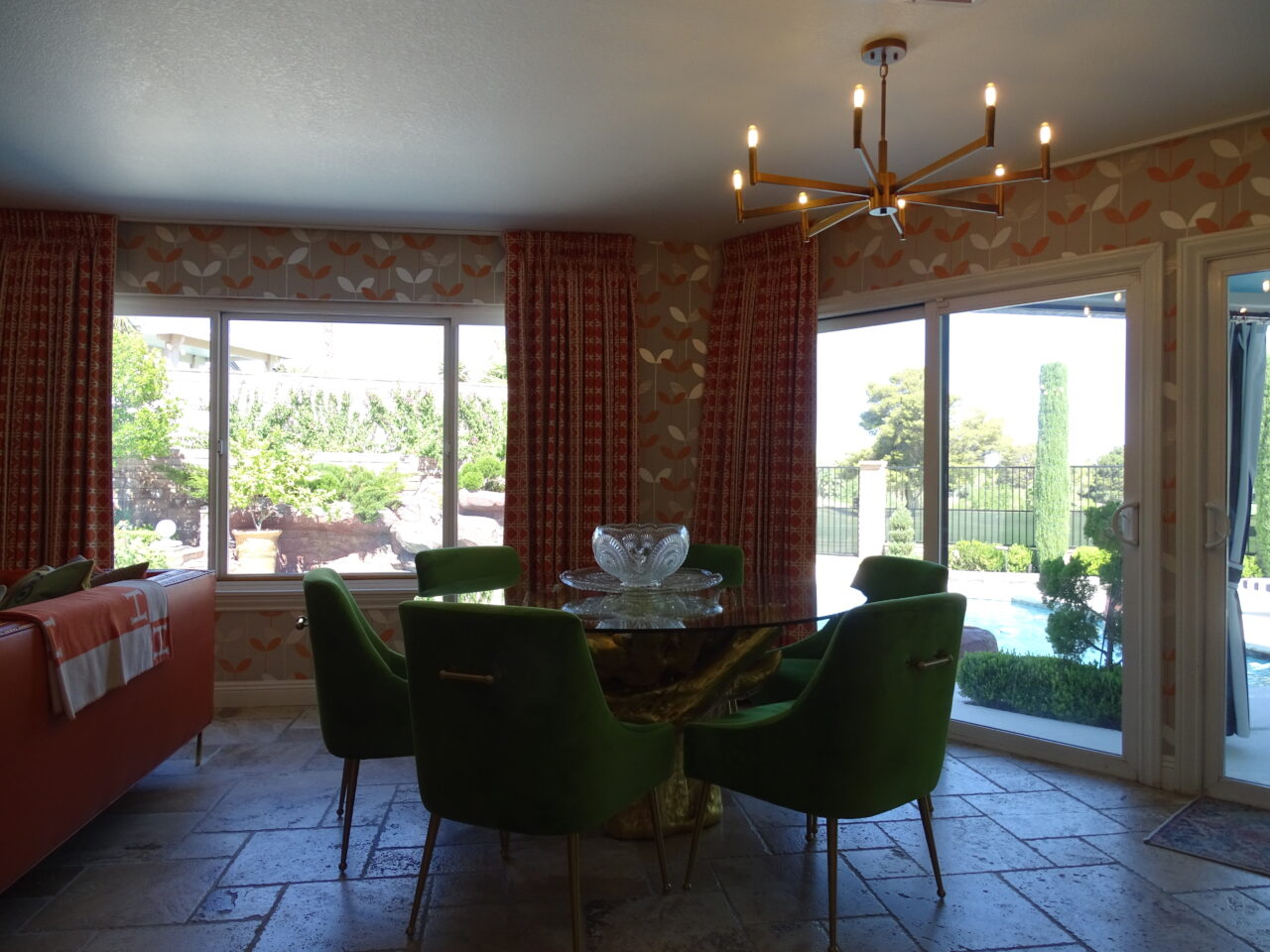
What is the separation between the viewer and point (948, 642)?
2.06 meters

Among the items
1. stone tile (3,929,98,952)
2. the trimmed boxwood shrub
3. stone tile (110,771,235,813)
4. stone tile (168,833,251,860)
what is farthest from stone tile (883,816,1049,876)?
stone tile (110,771,235,813)

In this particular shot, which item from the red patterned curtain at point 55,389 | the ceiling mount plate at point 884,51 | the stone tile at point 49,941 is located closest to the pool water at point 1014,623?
the ceiling mount plate at point 884,51

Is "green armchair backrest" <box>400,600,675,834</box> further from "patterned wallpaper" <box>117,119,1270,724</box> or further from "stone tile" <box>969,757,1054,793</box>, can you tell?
"patterned wallpaper" <box>117,119,1270,724</box>

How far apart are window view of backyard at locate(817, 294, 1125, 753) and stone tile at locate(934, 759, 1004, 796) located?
42cm

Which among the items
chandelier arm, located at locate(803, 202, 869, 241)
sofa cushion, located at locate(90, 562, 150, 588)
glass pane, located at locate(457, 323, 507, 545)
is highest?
chandelier arm, located at locate(803, 202, 869, 241)

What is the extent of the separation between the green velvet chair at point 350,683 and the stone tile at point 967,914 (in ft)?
4.63

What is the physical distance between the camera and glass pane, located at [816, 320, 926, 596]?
4023 mm

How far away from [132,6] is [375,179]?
54.8 inches

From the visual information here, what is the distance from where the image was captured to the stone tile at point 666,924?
2045 mm

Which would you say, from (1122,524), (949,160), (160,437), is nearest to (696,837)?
(949,160)

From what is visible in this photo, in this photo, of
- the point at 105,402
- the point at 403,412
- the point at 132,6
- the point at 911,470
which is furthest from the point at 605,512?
the point at 132,6

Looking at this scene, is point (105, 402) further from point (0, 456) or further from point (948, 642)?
point (948, 642)

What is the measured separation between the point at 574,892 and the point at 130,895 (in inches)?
52.4

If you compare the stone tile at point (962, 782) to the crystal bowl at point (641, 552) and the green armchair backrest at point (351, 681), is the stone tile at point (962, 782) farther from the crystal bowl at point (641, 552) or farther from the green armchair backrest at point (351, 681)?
the green armchair backrest at point (351, 681)
